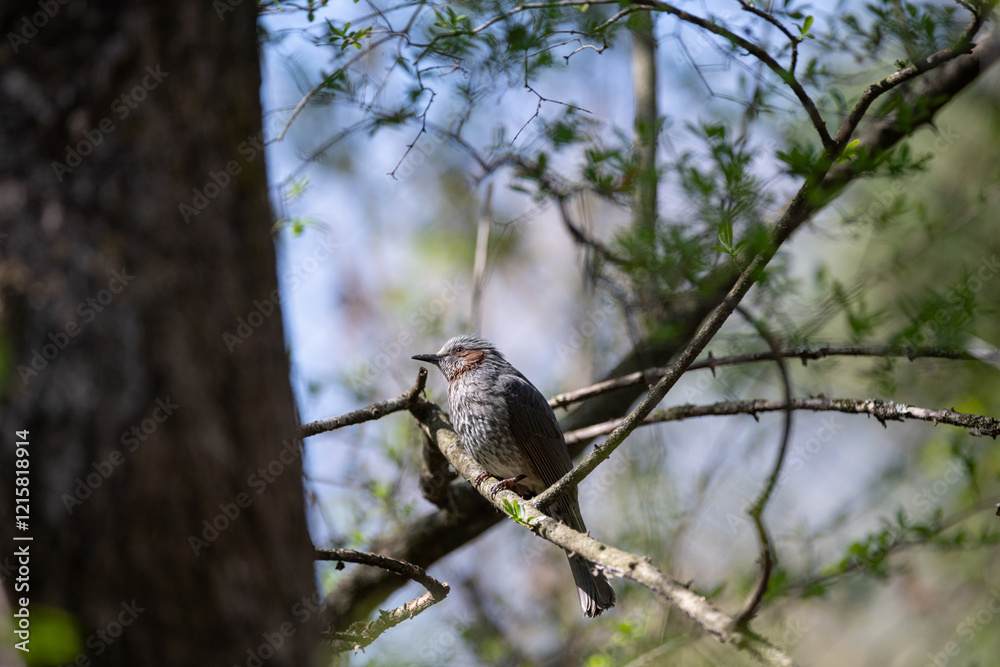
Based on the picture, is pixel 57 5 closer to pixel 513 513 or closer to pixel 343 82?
pixel 513 513

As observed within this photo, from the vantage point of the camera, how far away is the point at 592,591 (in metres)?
3.91

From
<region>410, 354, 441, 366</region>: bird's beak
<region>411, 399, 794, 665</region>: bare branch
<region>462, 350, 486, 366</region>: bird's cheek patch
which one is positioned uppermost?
<region>410, 354, 441, 366</region>: bird's beak

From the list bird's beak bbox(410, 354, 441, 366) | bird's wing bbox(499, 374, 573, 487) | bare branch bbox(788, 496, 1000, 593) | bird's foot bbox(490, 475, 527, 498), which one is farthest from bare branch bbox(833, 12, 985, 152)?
bird's beak bbox(410, 354, 441, 366)

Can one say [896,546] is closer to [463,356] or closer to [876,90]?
[876,90]

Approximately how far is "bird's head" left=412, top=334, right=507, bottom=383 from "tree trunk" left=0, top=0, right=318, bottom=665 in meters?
3.40

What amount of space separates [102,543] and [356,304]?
8.00m

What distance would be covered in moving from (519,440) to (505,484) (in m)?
0.41

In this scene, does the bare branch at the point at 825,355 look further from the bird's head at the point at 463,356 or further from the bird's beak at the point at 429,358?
the bird's beak at the point at 429,358

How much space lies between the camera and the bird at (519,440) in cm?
403

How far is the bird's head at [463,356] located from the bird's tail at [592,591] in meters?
1.64

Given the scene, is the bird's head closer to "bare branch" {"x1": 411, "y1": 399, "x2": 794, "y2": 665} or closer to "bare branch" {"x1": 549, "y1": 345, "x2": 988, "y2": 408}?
"bare branch" {"x1": 549, "y1": 345, "x2": 988, "y2": 408}

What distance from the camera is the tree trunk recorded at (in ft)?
4.39

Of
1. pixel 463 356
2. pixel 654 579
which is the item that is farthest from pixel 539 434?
pixel 654 579

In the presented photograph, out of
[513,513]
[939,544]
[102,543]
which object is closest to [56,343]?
[102,543]
